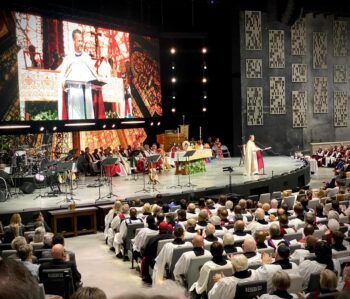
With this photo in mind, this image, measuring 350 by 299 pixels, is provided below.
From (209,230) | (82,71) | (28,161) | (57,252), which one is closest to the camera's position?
(57,252)

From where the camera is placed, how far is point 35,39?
62.7 ft

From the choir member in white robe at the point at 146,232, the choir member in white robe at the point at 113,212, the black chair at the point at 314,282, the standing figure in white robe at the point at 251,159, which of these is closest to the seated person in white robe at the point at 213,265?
the black chair at the point at 314,282

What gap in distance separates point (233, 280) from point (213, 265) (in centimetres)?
76

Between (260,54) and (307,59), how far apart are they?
10.7ft

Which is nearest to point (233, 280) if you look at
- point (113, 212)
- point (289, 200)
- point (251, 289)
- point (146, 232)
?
point (251, 289)

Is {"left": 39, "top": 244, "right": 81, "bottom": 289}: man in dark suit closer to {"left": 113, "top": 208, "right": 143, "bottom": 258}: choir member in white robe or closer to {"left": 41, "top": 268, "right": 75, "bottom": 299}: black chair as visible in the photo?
{"left": 41, "top": 268, "right": 75, "bottom": 299}: black chair

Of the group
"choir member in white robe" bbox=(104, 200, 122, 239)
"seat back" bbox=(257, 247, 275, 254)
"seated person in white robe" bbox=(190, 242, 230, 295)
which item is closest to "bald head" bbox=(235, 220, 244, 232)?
"seat back" bbox=(257, 247, 275, 254)

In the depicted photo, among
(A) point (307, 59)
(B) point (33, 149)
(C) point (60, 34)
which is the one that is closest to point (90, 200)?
(B) point (33, 149)

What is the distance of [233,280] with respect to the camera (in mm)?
6043

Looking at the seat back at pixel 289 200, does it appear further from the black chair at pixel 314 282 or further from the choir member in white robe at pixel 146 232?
the black chair at pixel 314 282

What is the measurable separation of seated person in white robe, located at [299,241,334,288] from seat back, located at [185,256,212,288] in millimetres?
1474

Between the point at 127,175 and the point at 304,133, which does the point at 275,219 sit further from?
the point at 304,133

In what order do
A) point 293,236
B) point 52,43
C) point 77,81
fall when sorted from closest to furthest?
point 293,236 < point 52,43 < point 77,81

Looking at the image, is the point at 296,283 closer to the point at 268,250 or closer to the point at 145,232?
the point at 268,250
